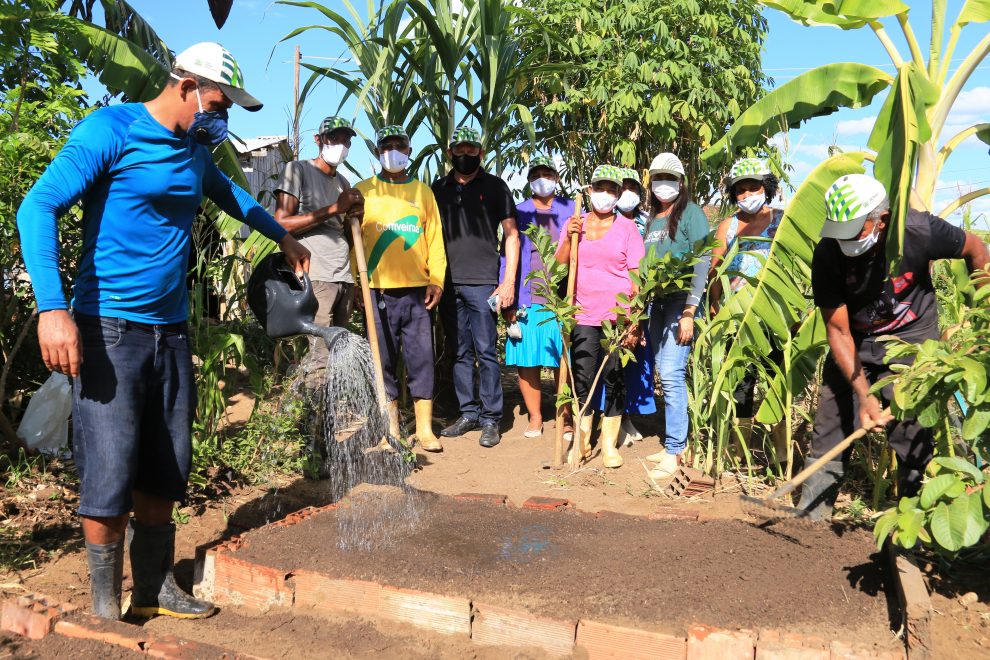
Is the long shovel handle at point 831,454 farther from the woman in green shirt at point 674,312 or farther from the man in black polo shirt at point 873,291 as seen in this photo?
the woman in green shirt at point 674,312

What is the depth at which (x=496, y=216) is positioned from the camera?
5.30 m

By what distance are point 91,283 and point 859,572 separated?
2.91 meters

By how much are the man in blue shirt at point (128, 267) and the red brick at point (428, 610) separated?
3.08ft

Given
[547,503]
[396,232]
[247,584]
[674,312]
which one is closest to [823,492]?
[547,503]

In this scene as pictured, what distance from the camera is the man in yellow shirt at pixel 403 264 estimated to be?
496 centimetres

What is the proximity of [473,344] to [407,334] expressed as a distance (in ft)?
1.79

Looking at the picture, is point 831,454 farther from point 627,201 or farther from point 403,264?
point 403,264

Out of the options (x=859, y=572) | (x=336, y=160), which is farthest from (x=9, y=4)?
(x=859, y=572)

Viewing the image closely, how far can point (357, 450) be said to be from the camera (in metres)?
4.51

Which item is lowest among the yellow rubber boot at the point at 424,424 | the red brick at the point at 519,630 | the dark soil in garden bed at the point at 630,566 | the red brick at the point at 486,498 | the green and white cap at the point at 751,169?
the red brick at the point at 519,630

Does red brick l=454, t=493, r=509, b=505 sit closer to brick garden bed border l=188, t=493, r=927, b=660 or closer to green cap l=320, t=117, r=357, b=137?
brick garden bed border l=188, t=493, r=927, b=660

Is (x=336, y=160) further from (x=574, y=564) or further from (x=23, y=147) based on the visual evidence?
(x=574, y=564)

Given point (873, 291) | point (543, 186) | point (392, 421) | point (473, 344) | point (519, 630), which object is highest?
point (543, 186)

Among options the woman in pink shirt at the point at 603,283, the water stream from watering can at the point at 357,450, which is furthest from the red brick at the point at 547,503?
the woman in pink shirt at the point at 603,283
